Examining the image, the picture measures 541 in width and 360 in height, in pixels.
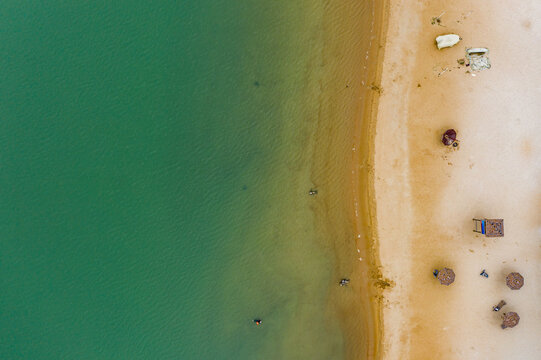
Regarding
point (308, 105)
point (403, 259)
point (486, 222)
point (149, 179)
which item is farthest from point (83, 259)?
point (486, 222)

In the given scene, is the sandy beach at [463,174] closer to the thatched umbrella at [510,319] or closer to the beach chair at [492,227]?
the thatched umbrella at [510,319]

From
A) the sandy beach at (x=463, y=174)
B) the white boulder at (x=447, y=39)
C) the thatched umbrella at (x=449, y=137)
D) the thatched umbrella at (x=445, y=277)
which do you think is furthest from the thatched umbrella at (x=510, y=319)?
the white boulder at (x=447, y=39)

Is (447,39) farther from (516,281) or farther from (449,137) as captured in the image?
(516,281)

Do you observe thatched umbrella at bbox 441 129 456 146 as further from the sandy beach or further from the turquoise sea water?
the turquoise sea water

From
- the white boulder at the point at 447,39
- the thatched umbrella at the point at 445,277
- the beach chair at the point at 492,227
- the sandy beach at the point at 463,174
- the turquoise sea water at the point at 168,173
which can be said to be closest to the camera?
the beach chair at the point at 492,227

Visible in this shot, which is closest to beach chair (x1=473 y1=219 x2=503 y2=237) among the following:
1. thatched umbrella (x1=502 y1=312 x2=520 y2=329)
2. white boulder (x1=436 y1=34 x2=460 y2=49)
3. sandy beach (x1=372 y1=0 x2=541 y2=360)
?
sandy beach (x1=372 y1=0 x2=541 y2=360)

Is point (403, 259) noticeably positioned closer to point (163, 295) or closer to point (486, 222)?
point (486, 222)
